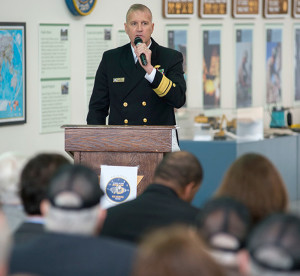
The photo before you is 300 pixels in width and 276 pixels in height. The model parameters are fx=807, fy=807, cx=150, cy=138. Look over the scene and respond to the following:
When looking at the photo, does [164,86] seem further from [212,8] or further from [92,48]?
[212,8]

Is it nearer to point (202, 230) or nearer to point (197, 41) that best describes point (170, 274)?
point (202, 230)

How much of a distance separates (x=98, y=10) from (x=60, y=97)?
3.41ft

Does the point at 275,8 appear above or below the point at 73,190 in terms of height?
above

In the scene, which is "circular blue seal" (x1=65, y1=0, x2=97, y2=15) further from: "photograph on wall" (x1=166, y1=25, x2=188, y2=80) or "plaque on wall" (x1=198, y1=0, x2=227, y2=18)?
"plaque on wall" (x1=198, y1=0, x2=227, y2=18)

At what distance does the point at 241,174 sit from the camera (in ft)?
8.61

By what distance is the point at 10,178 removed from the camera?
307 cm

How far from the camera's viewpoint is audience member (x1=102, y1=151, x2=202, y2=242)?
116 inches

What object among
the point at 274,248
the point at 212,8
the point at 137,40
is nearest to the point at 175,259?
the point at 274,248

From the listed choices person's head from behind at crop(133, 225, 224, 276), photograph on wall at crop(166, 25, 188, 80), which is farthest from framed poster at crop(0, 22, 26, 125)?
person's head from behind at crop(133, 225, 224, 276)

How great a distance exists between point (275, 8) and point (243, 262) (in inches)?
364

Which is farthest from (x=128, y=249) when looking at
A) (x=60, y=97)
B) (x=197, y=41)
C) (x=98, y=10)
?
(x=197, y=41)

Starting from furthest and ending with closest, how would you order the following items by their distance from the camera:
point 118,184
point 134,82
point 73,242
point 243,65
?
point 243,65, point 134,82, point 118,184, point 73,242

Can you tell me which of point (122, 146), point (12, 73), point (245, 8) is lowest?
point (122, 146)

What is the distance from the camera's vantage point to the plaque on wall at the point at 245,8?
9.99m
